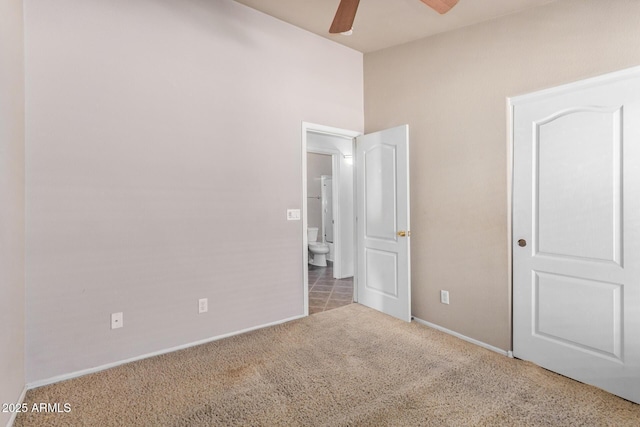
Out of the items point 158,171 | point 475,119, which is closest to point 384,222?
point 475,119

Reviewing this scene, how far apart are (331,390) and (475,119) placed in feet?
7.83

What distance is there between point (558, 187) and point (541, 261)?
0.54 metres

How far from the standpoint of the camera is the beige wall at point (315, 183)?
650 cm

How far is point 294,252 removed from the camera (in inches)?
129

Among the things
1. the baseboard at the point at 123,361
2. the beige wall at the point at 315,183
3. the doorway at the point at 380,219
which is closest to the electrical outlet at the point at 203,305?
the baseboard at the point at 123,361

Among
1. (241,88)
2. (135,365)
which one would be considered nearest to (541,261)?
(241,88)

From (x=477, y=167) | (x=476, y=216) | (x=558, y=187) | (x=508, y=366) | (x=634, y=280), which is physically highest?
(x=477, y=167)

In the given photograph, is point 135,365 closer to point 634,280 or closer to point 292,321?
point 292,321

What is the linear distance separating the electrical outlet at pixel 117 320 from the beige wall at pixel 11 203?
0.49m

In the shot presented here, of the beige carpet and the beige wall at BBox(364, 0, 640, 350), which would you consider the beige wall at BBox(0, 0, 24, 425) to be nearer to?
the beige carpet

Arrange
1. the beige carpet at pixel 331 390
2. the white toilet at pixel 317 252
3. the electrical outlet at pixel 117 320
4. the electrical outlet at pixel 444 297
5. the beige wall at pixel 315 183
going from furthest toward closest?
1. the beige wall at pixel 315 183
2. the white toilet at pixel 317 252
3. the electrical outlet at pixel 444 297
4. the electrical outlet at pixel 117 320
5. the beige carpet at pixel 331 390

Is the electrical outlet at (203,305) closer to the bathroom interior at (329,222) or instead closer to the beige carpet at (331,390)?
the beige carpet at (331,390)

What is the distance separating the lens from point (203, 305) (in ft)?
9.06

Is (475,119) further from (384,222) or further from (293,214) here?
(293,214)
